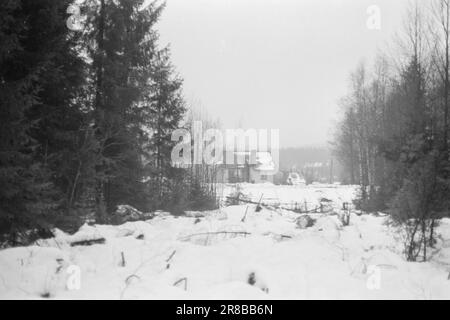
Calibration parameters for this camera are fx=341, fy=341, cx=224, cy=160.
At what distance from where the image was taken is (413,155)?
288 inches

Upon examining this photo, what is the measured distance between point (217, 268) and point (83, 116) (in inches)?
252

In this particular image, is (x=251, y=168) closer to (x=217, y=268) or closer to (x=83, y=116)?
(x=83, y=116)

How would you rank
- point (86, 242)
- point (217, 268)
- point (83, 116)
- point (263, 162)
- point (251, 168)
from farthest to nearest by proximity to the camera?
1. point (263, 162)
2. point (251, 168)
3. point (83, 116)
4. point (86, 242)
5. point (217, 268)

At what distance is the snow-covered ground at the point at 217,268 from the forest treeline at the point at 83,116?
144 cm

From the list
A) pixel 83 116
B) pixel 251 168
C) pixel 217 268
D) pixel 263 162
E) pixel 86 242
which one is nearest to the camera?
pixel 217 268

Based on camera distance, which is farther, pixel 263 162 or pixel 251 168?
pixel 263 162

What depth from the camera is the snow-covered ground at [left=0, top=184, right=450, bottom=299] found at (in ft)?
15.2

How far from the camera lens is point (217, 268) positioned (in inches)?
220

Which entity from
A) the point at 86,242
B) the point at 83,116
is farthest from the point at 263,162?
the point at 86,242

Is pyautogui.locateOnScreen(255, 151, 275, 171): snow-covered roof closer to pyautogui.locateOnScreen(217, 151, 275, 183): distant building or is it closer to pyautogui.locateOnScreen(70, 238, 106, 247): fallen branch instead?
pyautogui.locateOnScreen(217, 151, 275, 183): distant building

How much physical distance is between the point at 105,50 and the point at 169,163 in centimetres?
679

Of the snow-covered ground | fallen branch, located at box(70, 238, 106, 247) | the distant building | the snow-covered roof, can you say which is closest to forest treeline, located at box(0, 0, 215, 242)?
fallen branch, located at box(70, 238, 106, 247)

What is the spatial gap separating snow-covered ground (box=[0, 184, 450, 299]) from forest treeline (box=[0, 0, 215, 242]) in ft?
4.73
